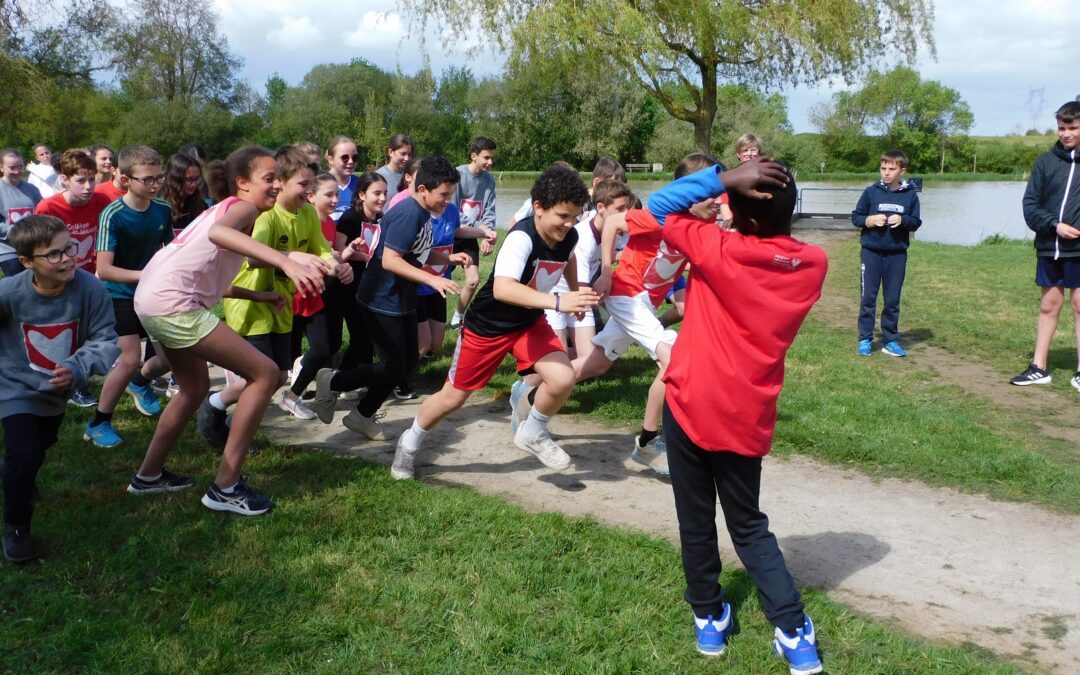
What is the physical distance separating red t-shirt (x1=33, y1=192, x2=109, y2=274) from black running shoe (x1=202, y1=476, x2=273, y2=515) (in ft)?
10.3

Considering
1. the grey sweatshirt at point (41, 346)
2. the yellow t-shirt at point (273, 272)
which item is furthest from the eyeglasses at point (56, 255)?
the yellow t-shirt at point (273, 272)

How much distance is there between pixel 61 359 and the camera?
421cm

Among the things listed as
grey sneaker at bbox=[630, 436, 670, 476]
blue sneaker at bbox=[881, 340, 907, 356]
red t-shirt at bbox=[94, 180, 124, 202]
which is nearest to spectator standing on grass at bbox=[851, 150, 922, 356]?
blue sneaker at bbox=[881, 340, 907, 356]

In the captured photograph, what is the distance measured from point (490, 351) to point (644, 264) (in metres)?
1.37

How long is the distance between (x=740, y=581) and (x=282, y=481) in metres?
2.74

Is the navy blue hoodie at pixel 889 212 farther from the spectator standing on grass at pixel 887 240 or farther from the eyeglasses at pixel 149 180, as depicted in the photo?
the eyeglasses at pixel 149 180

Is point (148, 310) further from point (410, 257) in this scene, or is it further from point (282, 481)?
point (410, 257)

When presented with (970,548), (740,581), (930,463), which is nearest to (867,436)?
(930,463)

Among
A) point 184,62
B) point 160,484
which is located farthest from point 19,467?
point 184,62

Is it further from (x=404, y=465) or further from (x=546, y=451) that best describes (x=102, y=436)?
(x=546, y=451)

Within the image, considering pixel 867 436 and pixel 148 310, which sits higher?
pixel 148 310

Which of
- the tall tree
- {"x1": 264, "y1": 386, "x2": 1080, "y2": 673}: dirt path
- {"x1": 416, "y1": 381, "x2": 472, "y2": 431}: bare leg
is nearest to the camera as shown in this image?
{"x1": 264, "y1": 386, "x2": 1080, "y2": 673}: dirt path

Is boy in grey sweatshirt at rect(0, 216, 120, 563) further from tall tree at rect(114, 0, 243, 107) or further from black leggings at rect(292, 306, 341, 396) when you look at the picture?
tall tree at rect(114, 0, 243, 107)

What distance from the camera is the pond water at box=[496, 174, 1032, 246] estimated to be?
22858 mm
